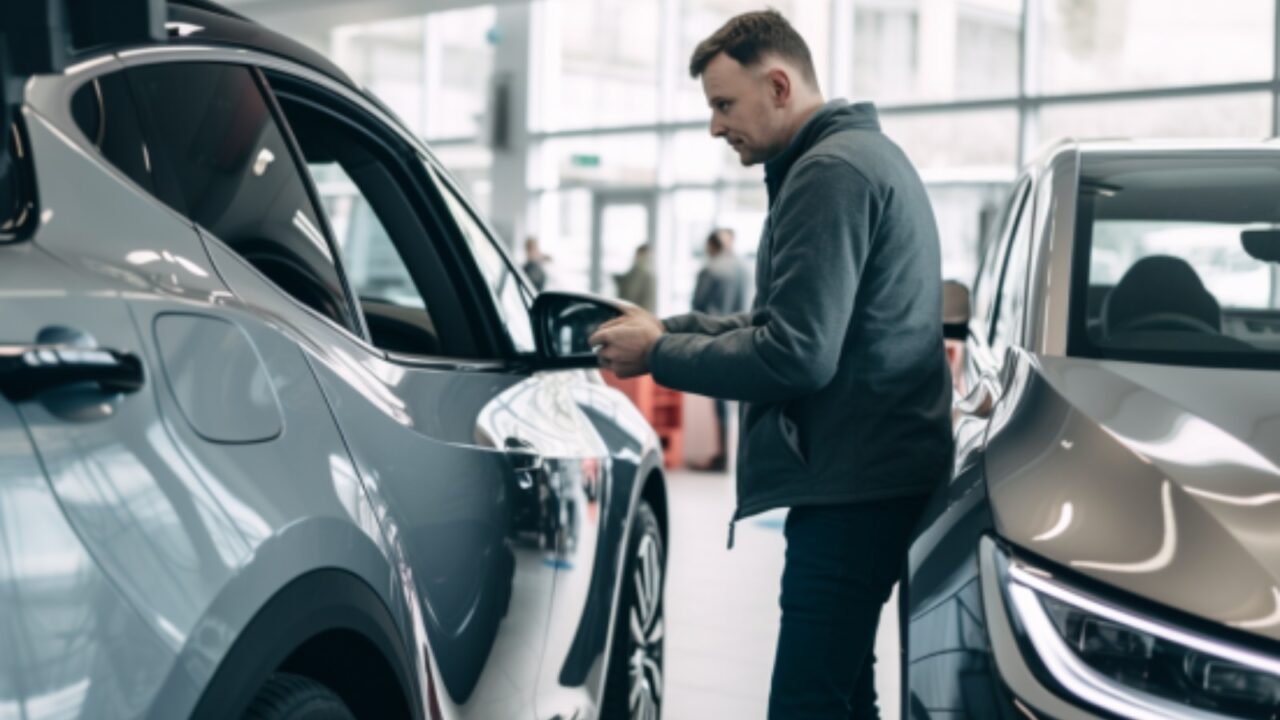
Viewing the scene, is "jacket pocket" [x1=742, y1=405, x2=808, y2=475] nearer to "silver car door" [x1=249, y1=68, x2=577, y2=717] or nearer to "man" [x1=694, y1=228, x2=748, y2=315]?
"silver car door" [x1=249, y1=68, x2=577, y2=717]

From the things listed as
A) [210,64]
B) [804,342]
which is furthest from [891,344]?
[210,64]

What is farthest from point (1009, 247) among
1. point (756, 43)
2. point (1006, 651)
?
point (1006, 651)

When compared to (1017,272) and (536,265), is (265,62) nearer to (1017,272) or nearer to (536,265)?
(1017,272)

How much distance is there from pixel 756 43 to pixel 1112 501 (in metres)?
1.05

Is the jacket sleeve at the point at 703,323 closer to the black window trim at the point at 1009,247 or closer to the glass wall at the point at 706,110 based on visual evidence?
the black window trim at the point at 1009,247

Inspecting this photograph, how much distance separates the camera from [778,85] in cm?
254

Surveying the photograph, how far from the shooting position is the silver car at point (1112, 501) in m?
1.65

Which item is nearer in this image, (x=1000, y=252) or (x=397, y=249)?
(x=397, y=249)

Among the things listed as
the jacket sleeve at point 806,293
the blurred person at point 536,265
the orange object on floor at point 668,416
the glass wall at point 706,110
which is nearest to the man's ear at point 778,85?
the jacket sleeve at point 806,293

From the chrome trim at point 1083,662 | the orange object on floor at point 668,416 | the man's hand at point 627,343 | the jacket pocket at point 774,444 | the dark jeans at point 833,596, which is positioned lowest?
the orange object on floor at point 668,416

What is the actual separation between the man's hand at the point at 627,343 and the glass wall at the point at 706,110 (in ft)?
29.5

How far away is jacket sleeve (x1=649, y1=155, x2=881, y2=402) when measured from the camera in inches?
91.2

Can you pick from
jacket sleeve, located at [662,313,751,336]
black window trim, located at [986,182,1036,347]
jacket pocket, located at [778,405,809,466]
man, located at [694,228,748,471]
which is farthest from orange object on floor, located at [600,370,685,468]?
jacket pocket, located at [778,405,809,466]

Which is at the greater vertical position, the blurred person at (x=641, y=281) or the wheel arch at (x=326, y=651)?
the wheel arch at (x=326, y=651)
